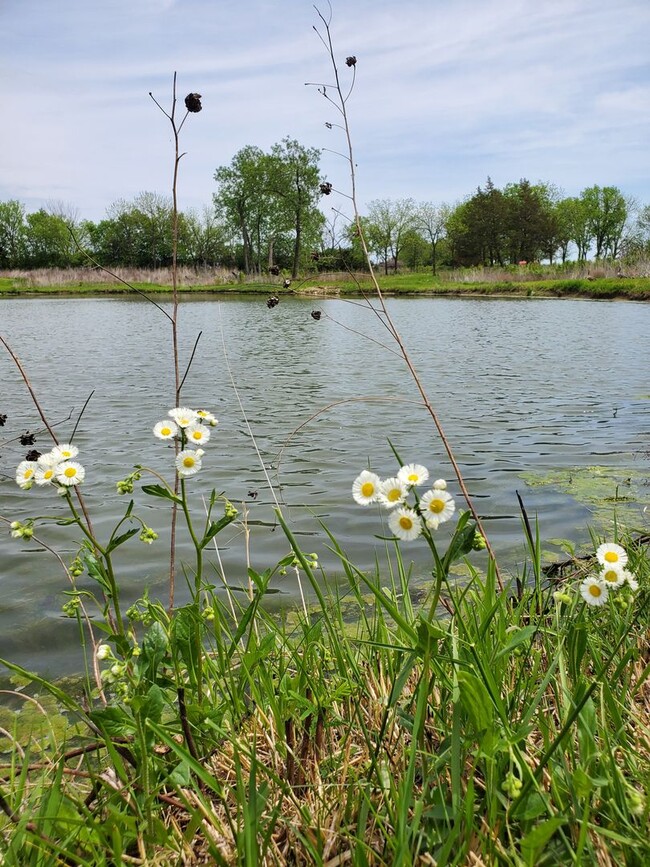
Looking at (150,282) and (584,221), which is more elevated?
(584,221)

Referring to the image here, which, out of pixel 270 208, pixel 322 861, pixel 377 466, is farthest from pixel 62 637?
pixel 270 208

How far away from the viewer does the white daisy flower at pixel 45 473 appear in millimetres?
1371

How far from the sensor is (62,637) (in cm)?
312

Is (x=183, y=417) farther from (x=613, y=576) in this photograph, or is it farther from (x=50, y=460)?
(x=613, y=576)

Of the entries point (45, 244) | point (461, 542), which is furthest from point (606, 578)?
point (45, 244)

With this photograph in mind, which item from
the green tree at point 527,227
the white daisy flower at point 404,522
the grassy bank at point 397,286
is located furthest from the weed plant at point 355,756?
the green tree at point 527,227

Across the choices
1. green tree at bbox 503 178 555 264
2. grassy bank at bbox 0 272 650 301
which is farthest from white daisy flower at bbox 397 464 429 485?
green tree at bbox 503 178 555 264

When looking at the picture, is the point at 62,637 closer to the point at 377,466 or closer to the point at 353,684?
the point at 353,684

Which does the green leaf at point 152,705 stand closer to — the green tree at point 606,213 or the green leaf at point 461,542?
the green leaf at point 461,542

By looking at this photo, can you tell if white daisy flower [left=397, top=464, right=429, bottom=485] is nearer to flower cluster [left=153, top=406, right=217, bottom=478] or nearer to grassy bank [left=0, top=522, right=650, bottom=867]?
grassy bank [left=0, top=522, right=650, bottom=867]

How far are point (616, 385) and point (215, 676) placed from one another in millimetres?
10387

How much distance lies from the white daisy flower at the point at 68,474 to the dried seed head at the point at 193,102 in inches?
42.2

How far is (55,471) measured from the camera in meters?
1.40

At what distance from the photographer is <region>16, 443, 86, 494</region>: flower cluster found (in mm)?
1380
